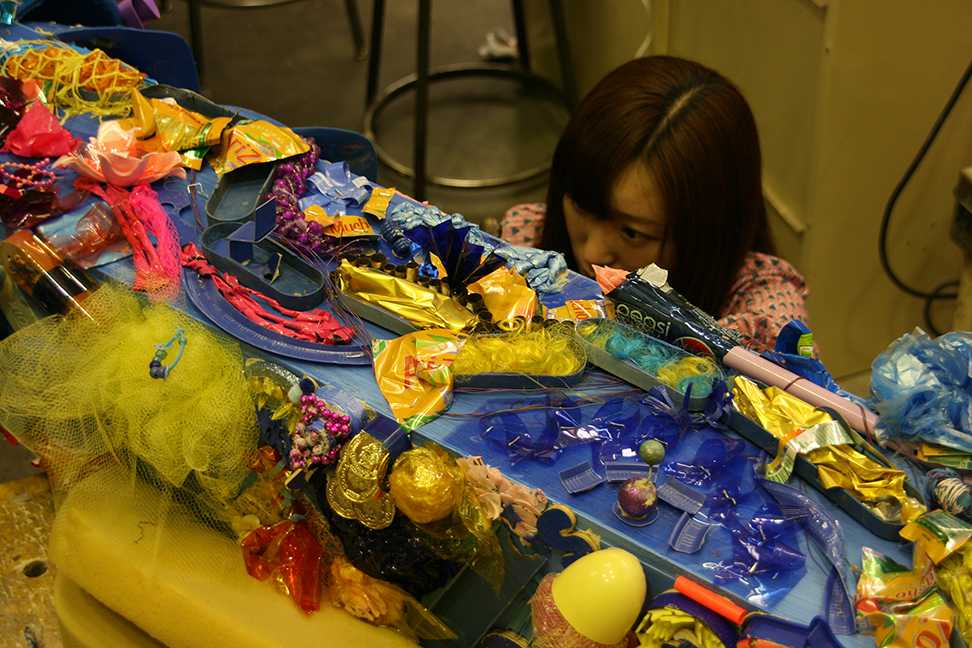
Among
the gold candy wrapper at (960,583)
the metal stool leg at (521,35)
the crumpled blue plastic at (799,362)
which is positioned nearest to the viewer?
the gold candy wrapper at (960,583)

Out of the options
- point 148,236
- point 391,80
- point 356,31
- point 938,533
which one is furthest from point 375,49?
point 938,533

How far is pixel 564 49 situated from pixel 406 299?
6.71ft

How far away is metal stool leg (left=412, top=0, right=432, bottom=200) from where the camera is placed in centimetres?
266

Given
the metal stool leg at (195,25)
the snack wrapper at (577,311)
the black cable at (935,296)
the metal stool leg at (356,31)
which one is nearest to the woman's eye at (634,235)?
the snack wrapper at (577,311)

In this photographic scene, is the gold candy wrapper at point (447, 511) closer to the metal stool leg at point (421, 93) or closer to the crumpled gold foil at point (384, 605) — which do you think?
the crumpled gold foil at point (384, 605)

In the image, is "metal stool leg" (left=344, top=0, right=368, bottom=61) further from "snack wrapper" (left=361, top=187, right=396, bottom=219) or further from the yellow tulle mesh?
the yellow tulle mesh

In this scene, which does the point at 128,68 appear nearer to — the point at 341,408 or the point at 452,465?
the point at 341,408

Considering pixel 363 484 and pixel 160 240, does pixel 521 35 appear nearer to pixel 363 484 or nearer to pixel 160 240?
pixel 160 240

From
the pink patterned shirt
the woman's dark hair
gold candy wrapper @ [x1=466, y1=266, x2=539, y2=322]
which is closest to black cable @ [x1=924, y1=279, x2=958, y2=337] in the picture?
the pink patterned shirt

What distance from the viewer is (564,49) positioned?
3.03 m

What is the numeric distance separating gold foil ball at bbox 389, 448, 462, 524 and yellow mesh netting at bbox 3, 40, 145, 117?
804 mm

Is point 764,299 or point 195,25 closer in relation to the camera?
point 764,299

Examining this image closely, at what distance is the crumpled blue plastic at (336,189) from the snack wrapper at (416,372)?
0.86 ft

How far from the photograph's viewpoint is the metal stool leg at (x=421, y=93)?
2656mm
